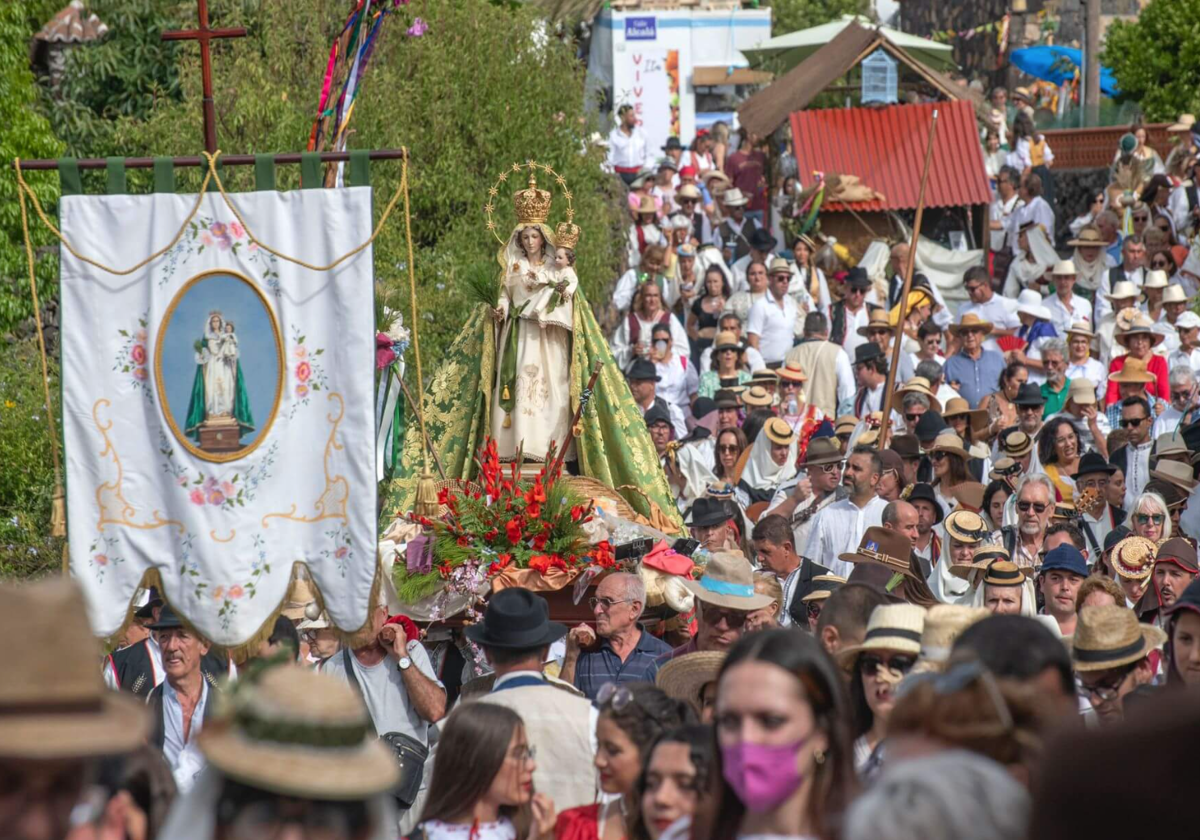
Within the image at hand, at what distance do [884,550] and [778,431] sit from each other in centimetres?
358

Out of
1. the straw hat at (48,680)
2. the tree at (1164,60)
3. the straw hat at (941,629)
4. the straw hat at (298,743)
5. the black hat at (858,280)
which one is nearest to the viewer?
the straw hat at (48,680)

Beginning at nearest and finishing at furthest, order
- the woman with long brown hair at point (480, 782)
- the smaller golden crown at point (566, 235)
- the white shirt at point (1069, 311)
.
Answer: the woman with long brown hair at point (480, 782) → the smaller golden crown at point (566, 235) → the white shirt at point (1069, 311)

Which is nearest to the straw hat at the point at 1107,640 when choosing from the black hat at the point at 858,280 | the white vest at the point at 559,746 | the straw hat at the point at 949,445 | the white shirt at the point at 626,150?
the white vest at the point at 559,746

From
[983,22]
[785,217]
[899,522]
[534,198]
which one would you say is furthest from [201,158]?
A: [983,22]

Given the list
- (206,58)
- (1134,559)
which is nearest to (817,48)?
(1134,559)

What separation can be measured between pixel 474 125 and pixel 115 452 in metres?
10.5

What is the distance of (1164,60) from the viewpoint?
96.0 feet

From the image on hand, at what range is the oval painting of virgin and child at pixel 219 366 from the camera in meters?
7.00

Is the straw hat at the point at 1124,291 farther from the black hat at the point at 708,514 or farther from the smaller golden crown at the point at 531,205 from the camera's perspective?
the smaller golden crown at the point at 531,205

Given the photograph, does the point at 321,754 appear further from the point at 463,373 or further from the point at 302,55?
the point at 302,55

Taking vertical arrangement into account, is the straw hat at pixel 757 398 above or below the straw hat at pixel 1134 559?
above

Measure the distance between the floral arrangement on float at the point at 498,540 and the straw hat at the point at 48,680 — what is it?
205 inches

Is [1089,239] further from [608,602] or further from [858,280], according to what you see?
[608,602]

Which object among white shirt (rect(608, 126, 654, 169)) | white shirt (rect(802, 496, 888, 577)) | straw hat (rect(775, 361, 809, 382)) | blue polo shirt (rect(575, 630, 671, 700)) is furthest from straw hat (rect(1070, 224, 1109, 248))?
blue polo shirt (rect(575, 630, 671, 700))
